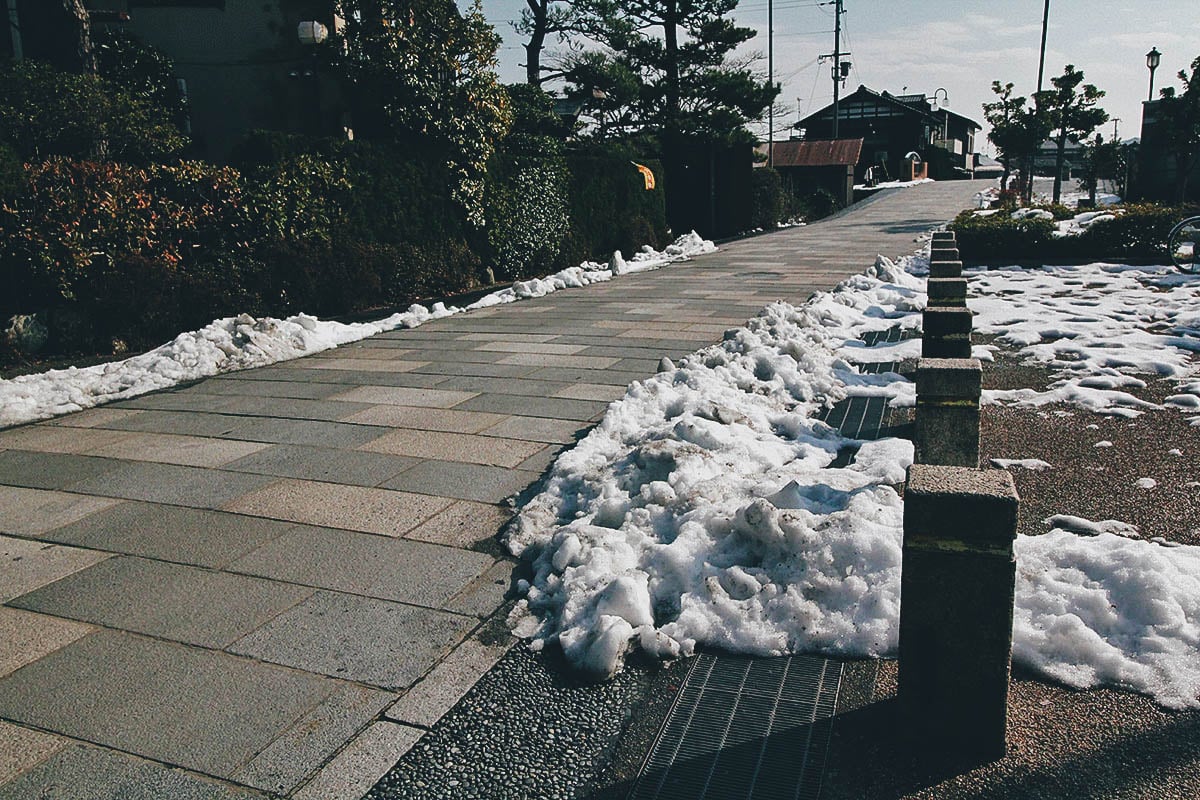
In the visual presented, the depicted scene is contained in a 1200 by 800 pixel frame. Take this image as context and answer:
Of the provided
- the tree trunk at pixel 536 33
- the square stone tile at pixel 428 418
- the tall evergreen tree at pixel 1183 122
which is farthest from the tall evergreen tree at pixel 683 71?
the square stone tile at pixel 428 418

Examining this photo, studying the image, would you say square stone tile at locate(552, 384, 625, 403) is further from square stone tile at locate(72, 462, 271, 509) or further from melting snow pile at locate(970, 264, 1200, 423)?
melting snow pile at locate(970, 264, 1200, 423)

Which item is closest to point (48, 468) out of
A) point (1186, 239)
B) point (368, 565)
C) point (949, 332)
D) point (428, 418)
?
point (428, 418)

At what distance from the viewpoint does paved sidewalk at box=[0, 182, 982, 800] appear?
2.66 metres

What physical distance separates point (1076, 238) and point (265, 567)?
53.8 feet

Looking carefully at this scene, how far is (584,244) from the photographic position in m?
18.5

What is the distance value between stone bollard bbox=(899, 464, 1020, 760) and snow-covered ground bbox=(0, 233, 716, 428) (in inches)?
259

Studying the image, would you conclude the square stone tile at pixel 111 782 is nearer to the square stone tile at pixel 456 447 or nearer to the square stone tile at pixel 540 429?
the square stone tile at pixel 456 447

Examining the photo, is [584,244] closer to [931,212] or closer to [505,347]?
[505,347]

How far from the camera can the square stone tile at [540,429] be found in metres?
5.75

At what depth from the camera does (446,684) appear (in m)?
2.96

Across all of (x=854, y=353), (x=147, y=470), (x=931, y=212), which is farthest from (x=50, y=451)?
(x=931, y=212)

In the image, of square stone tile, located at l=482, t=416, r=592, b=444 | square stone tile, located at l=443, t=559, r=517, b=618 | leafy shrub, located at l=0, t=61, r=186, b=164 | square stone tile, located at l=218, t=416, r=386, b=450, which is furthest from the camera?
leafy shrub, located at l=0, t=61, r=186, b=164

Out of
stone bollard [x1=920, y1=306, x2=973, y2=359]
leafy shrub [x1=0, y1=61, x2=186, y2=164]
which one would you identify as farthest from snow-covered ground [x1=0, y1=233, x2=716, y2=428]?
stone bollard [x1=920, y1=306, x2=973, y2=359]

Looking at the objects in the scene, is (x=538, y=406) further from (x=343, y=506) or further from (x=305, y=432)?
(x=343, y=506)
